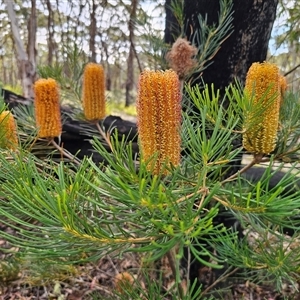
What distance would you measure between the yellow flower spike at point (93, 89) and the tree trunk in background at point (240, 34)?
270mm

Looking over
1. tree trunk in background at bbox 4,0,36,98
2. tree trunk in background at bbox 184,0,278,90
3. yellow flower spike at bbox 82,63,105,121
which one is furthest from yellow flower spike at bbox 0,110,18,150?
tree trunk in background at bbox 4,0,36,98


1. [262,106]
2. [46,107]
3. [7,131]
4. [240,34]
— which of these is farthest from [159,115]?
[240,34]

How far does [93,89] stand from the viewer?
0.81 meters

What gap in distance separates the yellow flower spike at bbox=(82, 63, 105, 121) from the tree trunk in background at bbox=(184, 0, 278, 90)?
0.27m

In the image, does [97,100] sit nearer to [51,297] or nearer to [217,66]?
[217,66]

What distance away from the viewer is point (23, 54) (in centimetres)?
331

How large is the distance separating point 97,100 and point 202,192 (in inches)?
22.2

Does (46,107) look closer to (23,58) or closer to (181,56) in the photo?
(181,56)

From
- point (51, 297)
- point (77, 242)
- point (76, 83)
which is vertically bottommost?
point (51, 297)

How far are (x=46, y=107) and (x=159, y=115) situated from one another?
1.26 feet

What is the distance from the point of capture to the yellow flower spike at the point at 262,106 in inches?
15.4

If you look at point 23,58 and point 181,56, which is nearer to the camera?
point 181,56

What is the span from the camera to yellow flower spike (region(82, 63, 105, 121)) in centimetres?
81

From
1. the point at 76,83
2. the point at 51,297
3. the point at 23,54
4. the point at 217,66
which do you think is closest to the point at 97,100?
the point at 76,83
